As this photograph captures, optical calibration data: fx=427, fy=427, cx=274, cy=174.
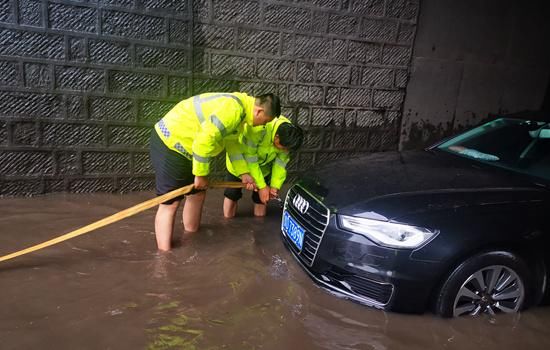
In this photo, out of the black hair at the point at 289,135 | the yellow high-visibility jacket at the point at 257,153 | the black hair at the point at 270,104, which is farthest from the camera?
the yellow high-visibility jacket at the point at 257,153

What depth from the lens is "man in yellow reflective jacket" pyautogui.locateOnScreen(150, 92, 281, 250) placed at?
3012mm

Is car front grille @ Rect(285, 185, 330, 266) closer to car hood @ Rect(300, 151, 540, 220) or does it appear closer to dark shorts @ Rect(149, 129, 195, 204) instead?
car hood @ Rect(300, 151, 540, 220)

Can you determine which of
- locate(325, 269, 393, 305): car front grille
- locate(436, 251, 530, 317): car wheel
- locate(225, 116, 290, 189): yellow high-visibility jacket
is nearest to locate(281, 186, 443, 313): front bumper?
locate(325, 269, 393, 305): car front grille

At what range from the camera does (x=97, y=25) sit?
14.2 feet

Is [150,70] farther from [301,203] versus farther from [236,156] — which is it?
[301,203]

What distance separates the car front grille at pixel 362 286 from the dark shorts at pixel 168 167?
136cm

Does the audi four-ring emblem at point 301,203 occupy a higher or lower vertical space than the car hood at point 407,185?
lower

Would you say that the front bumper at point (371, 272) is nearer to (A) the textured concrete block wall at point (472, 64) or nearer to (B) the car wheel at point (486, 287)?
(B) the car wheel at point (486, 287)

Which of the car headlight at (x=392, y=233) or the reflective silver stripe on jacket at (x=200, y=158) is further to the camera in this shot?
the reflective silver stripe on jacket at (x=200, y=158)

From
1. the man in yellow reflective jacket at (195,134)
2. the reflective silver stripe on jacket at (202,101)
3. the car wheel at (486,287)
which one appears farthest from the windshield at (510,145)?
the reflective silver stripe on jacket at (202,101)

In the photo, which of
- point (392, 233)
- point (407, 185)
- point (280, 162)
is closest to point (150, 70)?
point (280, 162)

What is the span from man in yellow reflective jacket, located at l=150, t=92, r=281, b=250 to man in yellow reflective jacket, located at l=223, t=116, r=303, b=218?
17 centimetres

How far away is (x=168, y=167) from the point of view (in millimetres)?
3305

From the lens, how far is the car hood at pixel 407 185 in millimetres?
2670
